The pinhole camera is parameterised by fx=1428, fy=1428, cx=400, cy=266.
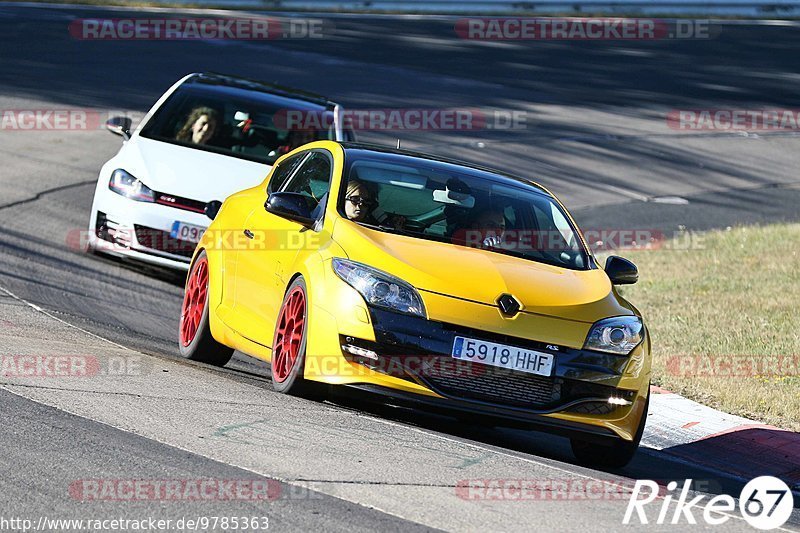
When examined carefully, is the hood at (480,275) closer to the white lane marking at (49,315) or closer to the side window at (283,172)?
the side window at (283,172)

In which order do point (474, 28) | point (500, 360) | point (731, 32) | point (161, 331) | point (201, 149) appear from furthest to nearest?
point (731, 32) → point (474, 28) → point (201, 149) → point (161, 331) → point (500, 360)

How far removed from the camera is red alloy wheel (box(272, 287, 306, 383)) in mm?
7703

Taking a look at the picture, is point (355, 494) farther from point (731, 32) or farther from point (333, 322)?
point (731, 32)

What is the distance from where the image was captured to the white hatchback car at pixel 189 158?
39.4 ft

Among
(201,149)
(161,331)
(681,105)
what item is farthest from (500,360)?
(681,105)

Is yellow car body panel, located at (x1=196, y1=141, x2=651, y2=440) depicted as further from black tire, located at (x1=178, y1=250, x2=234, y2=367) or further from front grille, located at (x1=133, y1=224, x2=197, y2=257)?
front grille, located at (x1=133, y1=224, x2=197, y2=257)

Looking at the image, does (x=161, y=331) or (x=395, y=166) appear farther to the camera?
(x=161, y=331)

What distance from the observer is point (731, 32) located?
119ft

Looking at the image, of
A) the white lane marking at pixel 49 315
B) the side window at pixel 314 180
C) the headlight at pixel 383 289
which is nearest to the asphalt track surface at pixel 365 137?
the white lane marking at pixel 49 315

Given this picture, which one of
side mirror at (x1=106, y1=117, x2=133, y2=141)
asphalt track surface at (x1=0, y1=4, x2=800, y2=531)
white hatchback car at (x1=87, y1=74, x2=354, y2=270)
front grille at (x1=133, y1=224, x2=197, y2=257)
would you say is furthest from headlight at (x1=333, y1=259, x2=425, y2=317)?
side mirror at (x1=106, y1=117, x2=133, y2=141)

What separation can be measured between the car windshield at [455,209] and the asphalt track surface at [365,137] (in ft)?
3.58

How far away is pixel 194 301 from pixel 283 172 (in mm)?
1061

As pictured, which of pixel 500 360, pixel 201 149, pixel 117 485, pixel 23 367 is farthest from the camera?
pixel 201 149

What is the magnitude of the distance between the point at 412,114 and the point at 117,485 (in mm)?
17902
